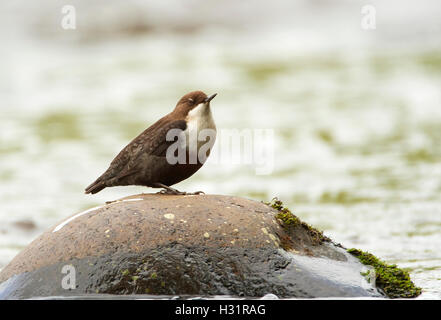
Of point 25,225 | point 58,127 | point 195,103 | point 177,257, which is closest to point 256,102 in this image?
point 58,127

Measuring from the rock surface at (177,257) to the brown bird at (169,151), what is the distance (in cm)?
27

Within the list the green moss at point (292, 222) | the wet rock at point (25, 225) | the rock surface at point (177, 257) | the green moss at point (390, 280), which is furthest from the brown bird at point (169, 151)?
the wet rock at point (25, 225)

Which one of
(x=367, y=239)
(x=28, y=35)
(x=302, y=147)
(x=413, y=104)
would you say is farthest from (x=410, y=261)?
(x=28, y=35)

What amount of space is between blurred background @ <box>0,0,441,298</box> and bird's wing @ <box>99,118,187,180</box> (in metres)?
2.83

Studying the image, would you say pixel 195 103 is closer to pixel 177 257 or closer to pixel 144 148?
pixel 144 148

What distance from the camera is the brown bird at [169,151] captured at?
6898mm

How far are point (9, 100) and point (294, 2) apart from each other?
10730mm

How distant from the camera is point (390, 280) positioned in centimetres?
689

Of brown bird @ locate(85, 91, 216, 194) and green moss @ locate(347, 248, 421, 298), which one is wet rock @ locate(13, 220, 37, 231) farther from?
green moss @ locate(347, 248, 421, 298)

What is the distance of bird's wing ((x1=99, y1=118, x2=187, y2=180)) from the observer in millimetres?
6996

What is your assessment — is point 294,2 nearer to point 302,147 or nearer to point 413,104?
point 413,104

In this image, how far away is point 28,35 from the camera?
24.8m

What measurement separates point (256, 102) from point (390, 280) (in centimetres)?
1385

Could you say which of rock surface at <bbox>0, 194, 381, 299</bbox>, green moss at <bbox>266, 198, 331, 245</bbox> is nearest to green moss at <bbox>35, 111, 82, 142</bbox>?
rock surface at <bbox>0, 194, 381, 299</bbox>
